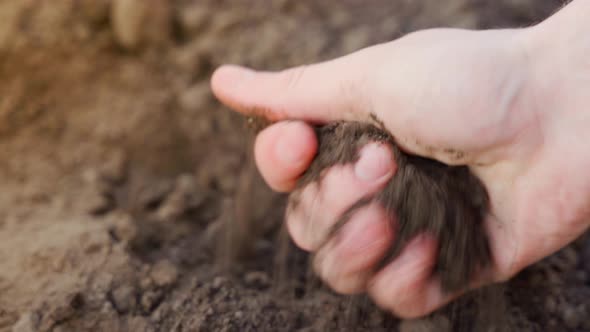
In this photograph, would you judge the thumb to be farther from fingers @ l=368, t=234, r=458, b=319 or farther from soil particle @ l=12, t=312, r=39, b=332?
soil particle @ l=12, t=312, r=39, b=332

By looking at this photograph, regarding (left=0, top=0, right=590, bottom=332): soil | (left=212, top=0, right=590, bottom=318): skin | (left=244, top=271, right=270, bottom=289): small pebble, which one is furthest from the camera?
(left=244, top=271, right=270, bottom=289): small pebble

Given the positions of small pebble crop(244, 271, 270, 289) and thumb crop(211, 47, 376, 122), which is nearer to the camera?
thumb crop(211, 47, 376, 122)

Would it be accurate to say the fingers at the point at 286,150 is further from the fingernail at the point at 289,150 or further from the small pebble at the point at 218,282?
the small pebble at the point at 218,282

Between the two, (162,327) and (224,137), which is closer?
(162,327)

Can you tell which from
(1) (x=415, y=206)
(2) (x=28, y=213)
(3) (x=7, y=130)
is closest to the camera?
(1) (x=415, y=206)

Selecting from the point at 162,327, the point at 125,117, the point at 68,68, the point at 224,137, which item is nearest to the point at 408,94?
the point at 162,327

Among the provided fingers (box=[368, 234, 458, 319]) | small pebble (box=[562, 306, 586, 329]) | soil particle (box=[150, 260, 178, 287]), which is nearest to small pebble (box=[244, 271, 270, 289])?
soil particle (box=[150, 260, 178, 287])

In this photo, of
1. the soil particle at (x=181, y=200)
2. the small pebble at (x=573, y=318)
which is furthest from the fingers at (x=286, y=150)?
the small pebble at (x=573, y=318)

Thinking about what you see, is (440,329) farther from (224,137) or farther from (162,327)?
(224,137)
